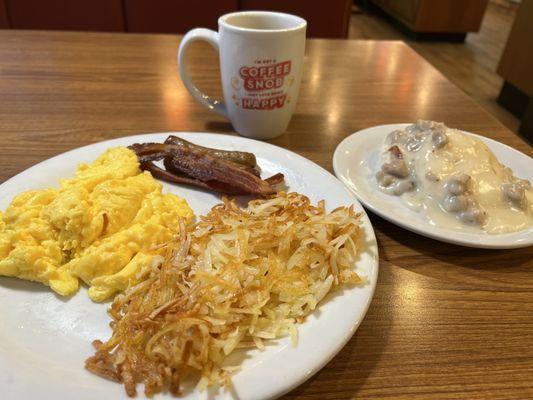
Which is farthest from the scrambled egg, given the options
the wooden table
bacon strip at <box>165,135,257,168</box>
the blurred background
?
the blurred background

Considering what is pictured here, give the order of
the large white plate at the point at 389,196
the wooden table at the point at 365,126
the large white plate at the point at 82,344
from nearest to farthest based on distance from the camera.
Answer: the large white plate at the point at 82,344 → the wooden table at the point at 365,126 → the large white plate at the point at 389,196

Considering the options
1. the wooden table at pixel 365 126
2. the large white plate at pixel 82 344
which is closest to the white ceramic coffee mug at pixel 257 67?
the wooden table at pixel 365 126

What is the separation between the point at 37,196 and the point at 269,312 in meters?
0.66

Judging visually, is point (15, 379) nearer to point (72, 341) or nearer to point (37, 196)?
point (72, 341)

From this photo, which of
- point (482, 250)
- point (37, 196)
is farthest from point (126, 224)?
point (482, 250)

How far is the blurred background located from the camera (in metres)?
3.46

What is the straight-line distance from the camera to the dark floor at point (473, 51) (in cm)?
496

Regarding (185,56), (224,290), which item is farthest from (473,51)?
(224,290)

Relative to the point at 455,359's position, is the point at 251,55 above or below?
above

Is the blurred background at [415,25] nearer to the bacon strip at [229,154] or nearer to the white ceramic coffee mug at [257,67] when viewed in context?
the white ceramic coffee mug at [257,67]

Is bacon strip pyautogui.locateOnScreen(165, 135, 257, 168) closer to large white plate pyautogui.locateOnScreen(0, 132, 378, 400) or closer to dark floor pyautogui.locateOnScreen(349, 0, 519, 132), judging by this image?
large white plate pyautogui.locateOnScreen(0, 132, 378, 400)

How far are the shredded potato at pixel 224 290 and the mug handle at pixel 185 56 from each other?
692mm

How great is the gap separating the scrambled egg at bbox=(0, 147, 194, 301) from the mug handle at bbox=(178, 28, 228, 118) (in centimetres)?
57

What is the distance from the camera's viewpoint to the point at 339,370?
2.68 feet
